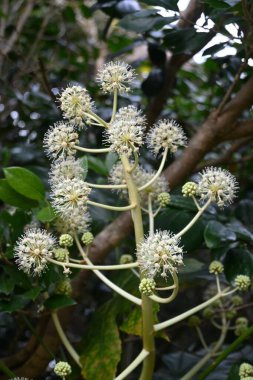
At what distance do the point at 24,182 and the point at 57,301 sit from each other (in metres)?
0.20

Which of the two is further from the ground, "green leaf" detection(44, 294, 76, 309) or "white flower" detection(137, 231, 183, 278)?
"white flower" detection(137, 231, 183, 278)

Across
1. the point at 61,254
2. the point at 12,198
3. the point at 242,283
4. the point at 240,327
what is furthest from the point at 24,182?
the point at 240,327

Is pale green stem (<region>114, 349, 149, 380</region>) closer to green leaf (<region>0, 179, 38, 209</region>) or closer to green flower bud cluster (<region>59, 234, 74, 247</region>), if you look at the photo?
green flower bud cluster (<region>59, 234, 74, 247</region>)

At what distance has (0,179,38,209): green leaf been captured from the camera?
1011 mm

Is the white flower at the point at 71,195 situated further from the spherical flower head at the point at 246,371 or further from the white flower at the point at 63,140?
the spherical flower head at the point at 246,371

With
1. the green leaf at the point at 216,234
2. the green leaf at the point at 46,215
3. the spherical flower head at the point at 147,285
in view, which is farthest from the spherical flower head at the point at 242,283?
the green leaf at the point at 46,215

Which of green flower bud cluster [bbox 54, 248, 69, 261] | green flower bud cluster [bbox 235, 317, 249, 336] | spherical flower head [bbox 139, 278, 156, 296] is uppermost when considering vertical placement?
spherical flower head [bbox 139, 278, 156, 296]

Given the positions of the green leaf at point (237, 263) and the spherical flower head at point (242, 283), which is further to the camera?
the green leaf at point (237, 263)

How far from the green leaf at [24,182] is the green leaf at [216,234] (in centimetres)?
28

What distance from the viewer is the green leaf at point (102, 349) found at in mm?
1028

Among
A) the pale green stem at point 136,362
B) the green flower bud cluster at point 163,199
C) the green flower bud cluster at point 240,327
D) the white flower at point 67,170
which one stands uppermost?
the white flower at point 67,170

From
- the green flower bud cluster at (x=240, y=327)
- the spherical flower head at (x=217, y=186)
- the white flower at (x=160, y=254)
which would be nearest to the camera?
the white flower at (x=160, y=254)

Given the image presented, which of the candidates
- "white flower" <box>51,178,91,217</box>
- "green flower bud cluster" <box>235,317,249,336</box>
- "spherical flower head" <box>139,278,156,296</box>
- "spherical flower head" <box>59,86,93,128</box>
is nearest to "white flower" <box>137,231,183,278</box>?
"spherical flower head" <box>139,278,156,296</box>

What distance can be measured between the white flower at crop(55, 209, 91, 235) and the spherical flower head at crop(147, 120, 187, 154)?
15cm
